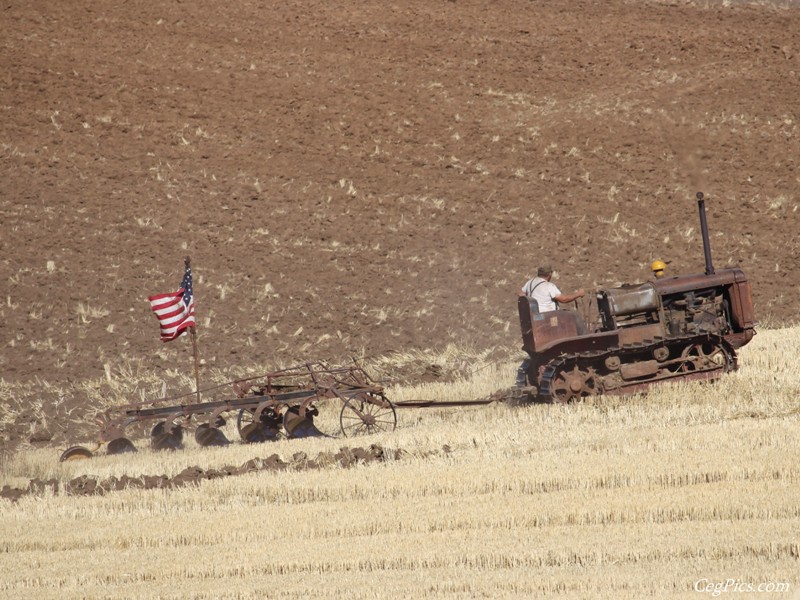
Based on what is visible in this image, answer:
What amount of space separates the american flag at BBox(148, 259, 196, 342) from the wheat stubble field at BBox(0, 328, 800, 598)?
197 cm

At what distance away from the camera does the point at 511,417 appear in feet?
45.0

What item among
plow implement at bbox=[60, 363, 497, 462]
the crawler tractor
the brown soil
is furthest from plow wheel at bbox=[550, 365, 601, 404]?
the brown soil

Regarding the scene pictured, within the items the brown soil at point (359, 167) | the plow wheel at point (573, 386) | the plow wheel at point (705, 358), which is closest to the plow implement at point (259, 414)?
the brown soil at point (359, 167)

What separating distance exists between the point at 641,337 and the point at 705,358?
2.79 feet

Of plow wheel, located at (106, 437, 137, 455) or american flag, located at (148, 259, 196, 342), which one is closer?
plow wheel, located at (106, 437, 137, 455)

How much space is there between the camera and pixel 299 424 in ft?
46.2

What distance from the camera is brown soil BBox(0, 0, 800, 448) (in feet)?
63.9

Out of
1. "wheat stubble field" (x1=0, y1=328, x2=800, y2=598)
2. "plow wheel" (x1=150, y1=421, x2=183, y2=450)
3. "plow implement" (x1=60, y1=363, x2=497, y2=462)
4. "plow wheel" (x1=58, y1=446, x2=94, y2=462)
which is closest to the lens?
"wheat stubble field" (x1=0, y1=328, x2=800, y2=598)

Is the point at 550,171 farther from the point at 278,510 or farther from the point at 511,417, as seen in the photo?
the point at 278,510

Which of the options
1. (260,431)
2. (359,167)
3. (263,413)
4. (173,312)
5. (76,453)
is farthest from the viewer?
(359,167)

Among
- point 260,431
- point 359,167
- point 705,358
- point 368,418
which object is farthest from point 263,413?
point 359,167

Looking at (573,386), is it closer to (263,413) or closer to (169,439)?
(263,413)

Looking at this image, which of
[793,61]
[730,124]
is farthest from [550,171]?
[793,61]

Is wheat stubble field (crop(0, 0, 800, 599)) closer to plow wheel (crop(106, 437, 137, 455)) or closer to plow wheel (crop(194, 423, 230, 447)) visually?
plow wheel (crop(194, 423, 230, 447))
